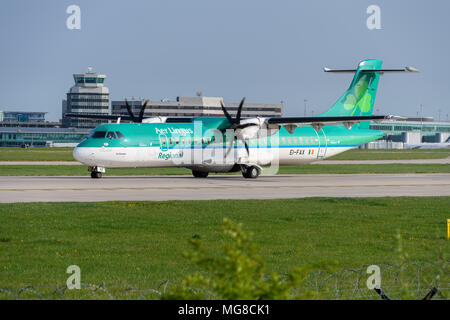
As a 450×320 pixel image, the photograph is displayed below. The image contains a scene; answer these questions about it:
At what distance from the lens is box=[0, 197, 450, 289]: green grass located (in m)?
13.4

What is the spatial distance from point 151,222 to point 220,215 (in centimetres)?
273

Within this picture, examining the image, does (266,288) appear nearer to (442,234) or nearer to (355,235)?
(355,235)

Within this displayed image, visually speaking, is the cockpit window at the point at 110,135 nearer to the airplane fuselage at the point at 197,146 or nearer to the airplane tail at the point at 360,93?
the airplane fuselage at the point at 197,146

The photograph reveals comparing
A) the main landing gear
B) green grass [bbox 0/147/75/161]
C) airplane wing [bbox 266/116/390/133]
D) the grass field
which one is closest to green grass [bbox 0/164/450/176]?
the main landing gear

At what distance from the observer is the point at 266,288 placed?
6.23 meters

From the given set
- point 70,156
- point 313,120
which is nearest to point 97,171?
point 313,120

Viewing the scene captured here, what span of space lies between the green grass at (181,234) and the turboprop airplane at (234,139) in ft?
42.5

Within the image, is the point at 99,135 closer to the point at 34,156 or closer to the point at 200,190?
the point at 200,190

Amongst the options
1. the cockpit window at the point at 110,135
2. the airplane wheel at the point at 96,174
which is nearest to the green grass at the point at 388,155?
the airplane wheel at the point at 96,174

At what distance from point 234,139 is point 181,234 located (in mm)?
23859

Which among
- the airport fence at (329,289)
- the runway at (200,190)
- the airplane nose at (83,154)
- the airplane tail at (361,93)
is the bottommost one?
the runway at (200,190)

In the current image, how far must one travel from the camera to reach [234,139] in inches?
1634

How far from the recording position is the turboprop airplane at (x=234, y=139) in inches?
1490
